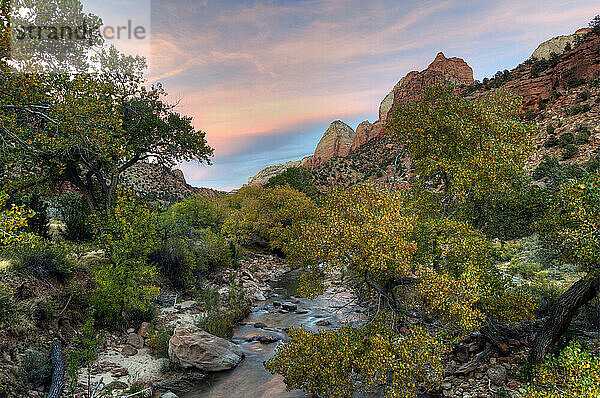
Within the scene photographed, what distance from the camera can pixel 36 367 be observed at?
7.22 metres

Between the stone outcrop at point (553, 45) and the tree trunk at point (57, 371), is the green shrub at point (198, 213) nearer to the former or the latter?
the tree trunk at point (57, 371)

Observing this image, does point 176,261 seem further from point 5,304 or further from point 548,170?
point 548,170

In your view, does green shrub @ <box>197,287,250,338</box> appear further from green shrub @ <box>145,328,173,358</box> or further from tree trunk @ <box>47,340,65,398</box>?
tree trunk @ <box>47,340,65,398</box>

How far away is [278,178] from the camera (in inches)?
2079

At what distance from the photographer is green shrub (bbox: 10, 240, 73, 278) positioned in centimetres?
937

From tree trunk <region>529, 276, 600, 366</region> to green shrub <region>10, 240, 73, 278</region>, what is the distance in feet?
48.4

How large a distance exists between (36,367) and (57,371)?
50cm

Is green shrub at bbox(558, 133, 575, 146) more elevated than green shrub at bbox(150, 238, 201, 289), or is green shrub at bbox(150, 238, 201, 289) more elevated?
green shrub at bbox(558, 133, 575, 146)

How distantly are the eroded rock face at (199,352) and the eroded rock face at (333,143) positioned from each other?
112222 millimetres

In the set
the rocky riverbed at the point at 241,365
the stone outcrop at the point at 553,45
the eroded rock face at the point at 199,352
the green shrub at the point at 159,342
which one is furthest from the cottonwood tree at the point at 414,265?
the stone outcrop at the point at 553,45

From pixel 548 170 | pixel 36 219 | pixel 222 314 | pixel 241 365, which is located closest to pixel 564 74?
pixel 548 170

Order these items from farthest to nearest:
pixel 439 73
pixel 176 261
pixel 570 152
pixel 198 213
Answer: pixel 439 73
pixel 570 152
pixel 198 213
pixel 176 261

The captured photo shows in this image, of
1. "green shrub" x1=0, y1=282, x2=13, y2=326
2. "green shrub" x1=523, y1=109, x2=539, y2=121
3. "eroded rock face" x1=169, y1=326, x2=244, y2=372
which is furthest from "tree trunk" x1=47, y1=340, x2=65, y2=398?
"green shrub" x1=523, y1=109, x2=539, y2=121

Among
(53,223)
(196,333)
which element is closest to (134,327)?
(196,333)
